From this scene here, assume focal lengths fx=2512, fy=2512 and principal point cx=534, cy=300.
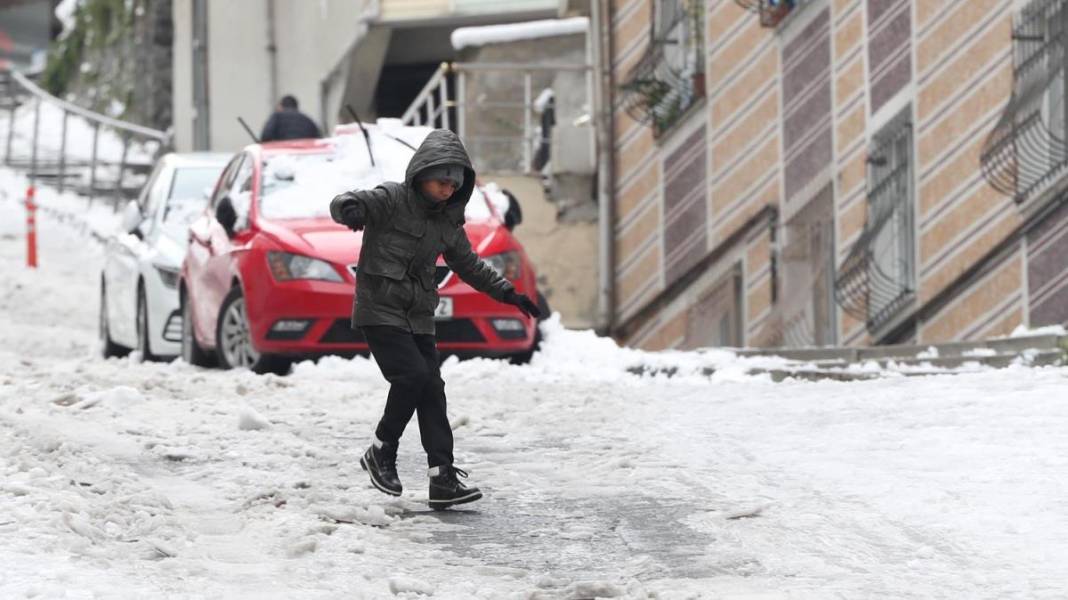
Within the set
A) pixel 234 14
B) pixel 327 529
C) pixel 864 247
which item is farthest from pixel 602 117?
pixel 327 529

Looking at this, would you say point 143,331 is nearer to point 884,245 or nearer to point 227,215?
point 227,215

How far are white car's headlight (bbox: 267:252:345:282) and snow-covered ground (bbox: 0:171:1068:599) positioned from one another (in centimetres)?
61

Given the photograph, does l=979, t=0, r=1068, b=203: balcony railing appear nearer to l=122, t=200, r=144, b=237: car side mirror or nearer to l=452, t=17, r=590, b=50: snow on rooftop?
l=122, t=200, r=144, b=237: car side mirror

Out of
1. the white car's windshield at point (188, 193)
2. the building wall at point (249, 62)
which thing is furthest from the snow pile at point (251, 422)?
the building wall at point (249, 62)

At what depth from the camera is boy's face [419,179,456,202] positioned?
9367 millimetres

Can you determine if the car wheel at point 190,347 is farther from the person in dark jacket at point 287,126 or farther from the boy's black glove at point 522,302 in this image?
the boy's black glove at point 522,302

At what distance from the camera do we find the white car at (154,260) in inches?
691

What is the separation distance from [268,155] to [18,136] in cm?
2594

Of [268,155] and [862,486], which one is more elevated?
[268,155]

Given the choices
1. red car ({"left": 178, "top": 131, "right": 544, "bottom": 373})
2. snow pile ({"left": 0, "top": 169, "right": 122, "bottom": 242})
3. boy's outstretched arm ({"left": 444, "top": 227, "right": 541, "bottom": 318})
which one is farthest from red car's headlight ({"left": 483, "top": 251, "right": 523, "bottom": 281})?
snow pile ({"left": 0, "top": 169, "right": 122, "bottom": 242})

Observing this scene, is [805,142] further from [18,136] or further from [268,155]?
[18,136]

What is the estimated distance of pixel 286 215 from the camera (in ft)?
50.6

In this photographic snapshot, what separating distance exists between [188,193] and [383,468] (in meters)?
10.1

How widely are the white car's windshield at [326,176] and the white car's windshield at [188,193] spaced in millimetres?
2221
